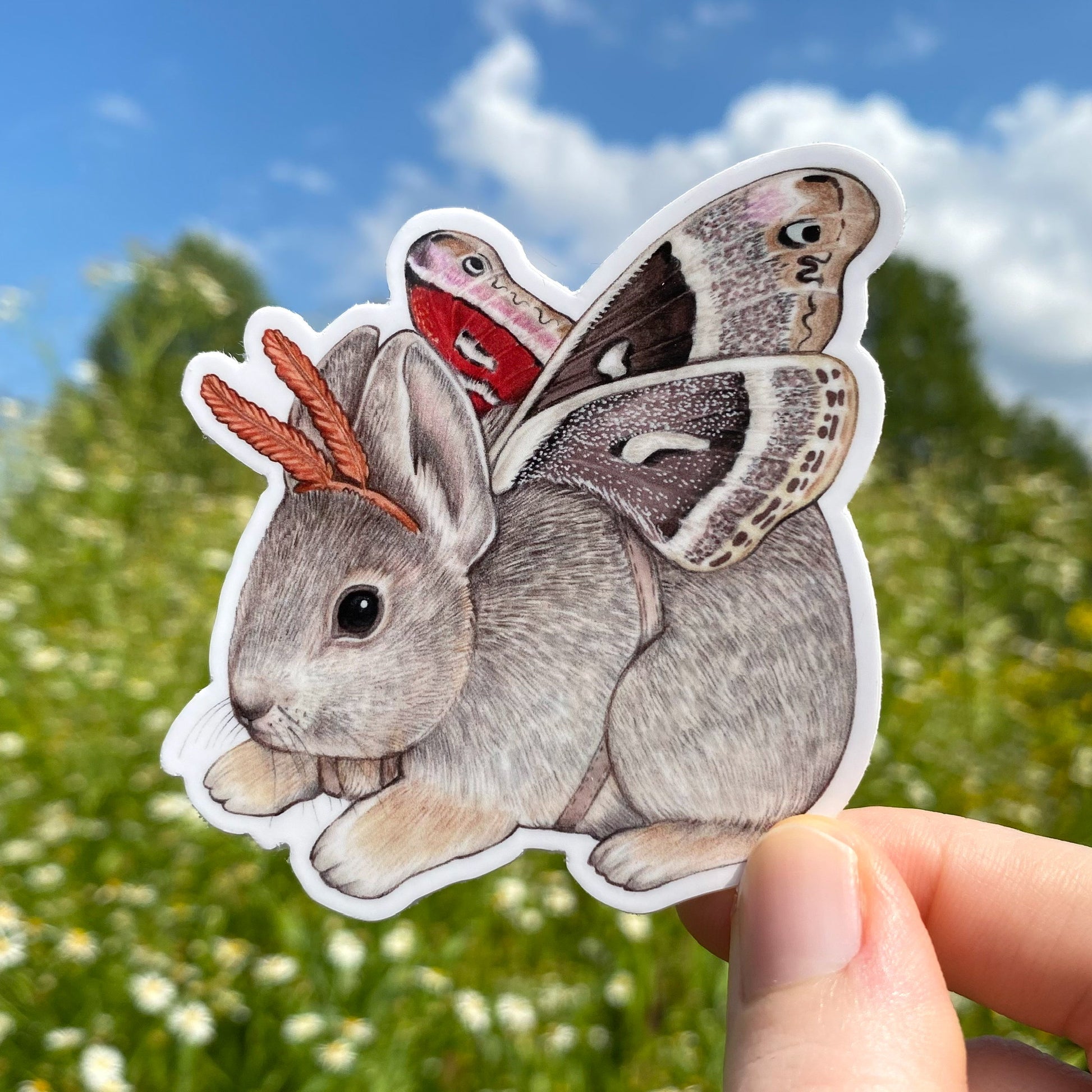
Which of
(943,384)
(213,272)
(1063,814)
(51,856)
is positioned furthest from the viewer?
(943,384)

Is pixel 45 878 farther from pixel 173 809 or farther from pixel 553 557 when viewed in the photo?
pixel 553 557

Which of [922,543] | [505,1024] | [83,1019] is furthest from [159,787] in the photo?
[922,543]

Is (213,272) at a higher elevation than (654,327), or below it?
higher

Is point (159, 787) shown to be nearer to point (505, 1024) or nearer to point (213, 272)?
point (505, 1024)

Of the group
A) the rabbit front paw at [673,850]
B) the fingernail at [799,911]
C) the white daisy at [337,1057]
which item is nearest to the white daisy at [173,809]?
Result: the white daisy at [337,1057]

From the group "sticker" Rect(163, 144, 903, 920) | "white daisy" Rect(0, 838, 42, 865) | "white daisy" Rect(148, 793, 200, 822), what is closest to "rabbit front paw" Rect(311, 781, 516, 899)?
"sticker" Rect(163, 144, 903, 920)

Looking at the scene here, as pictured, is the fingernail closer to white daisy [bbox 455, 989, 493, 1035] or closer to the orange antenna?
the orange antenna
